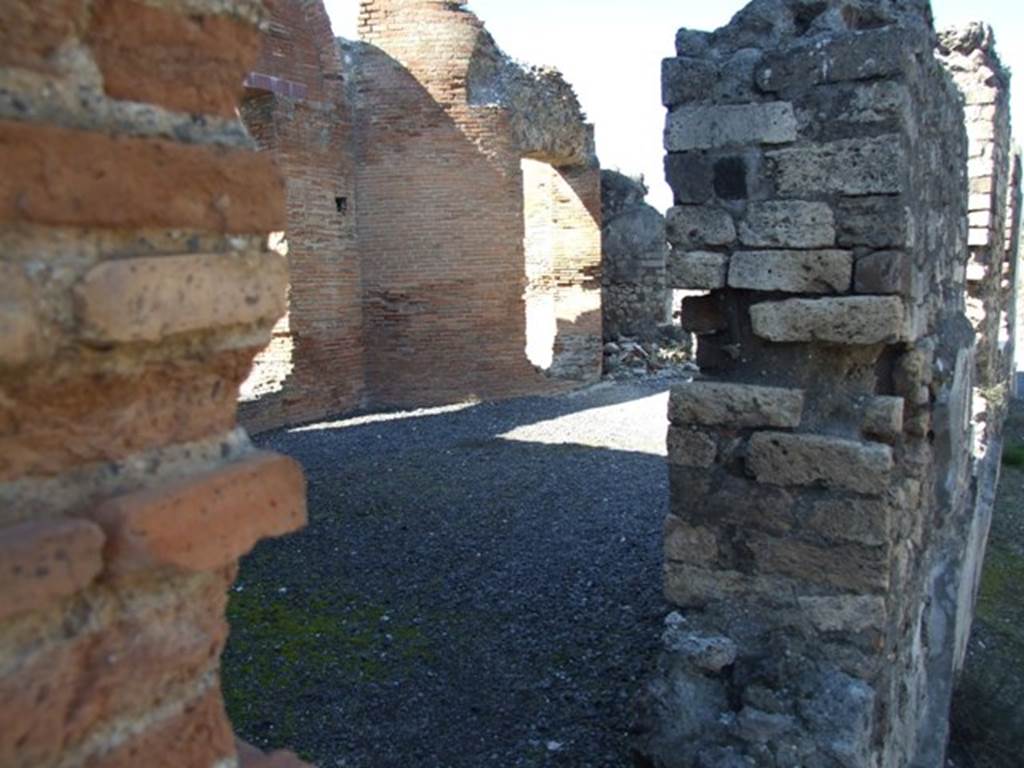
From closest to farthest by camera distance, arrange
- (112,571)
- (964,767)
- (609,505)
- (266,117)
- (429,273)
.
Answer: (112,571) < (964,767) < (609,505) < (266,117) < (429,273)

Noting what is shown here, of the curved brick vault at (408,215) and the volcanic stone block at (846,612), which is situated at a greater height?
the curved brick vault at (408,215)

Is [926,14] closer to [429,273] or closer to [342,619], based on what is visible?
[342,619]

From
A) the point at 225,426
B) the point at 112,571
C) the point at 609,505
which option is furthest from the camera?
the point at 609,505

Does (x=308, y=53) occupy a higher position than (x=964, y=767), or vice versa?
(x=308, y=53)

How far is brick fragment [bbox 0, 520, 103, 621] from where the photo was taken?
3.36 ft

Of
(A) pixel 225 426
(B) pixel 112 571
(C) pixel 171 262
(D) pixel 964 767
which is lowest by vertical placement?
(D) pixel 964 767

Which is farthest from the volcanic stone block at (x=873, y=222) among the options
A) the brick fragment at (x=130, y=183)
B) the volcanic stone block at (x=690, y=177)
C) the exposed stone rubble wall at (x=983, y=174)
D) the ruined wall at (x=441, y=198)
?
the ruined wall at (x=441, y=198)

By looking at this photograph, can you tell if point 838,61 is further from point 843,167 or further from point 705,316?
point 705,316

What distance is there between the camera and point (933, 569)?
4.56 m

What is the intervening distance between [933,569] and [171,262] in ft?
14.0

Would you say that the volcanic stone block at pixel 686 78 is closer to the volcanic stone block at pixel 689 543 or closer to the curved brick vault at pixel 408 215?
the volcanic stone block at pixel 689 543

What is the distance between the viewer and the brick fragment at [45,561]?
3.36 feet

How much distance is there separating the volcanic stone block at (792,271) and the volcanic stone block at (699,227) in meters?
0.10

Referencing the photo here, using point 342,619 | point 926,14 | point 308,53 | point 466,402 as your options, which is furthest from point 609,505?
point 308,53
